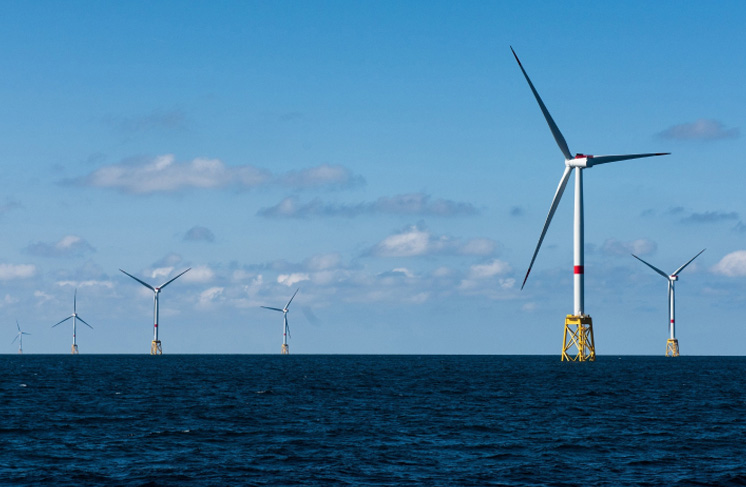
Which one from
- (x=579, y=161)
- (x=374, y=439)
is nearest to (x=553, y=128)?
(x=579, y=161)

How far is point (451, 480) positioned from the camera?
4156 cm

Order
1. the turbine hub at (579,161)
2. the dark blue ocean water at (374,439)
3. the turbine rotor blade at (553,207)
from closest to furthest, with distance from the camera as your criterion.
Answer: the dark blue ocean water at (374,439)
the turbine rotor blade at (553,207)
the turbine hub at (579,161)

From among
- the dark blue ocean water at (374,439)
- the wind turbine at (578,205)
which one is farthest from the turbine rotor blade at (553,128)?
the dark blue ocean water at (374,439)

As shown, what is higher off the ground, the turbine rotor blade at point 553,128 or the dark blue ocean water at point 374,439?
the turbine rotor blade at point 553,128

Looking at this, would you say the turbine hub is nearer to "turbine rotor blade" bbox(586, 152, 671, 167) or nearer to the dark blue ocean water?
"turbine rotor blade" bbox(586, 152, 671, 167)

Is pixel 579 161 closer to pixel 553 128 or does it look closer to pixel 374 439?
pixel 553 128

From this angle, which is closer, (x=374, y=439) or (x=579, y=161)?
(x=374, y=439)

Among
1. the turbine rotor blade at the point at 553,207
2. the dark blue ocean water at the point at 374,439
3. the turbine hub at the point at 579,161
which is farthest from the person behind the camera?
the turbine hub at the point at 579,161

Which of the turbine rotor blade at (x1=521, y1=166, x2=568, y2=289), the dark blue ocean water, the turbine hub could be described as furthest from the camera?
the turbine hub

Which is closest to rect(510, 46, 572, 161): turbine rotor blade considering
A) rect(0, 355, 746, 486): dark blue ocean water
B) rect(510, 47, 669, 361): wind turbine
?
rect(510, 47, 669, 361): wind turbine

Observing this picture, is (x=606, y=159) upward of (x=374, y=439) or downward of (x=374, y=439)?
upward

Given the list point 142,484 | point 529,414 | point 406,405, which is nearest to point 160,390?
point 406,405

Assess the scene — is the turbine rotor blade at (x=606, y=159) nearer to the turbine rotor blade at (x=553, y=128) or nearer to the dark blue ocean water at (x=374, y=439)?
the turbine rotor blade at (x=553, y=128)

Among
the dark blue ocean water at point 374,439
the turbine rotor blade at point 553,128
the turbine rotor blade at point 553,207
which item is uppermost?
the turbine rotor blade at point 553,128
